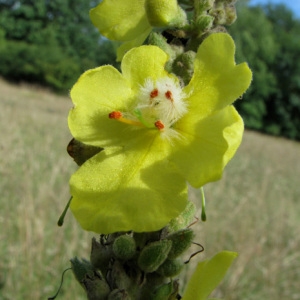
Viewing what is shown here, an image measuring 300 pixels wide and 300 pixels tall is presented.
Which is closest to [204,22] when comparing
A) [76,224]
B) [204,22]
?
[204,22]

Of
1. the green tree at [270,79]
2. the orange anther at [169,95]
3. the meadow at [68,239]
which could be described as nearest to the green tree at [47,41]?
the green tree at [270,79]

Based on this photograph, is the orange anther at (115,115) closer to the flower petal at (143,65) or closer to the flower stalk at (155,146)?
the flower stalk at (155,146)

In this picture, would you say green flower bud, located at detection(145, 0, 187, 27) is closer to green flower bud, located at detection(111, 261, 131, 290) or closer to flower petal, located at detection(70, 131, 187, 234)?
flower petal, located at detection(70, 131, 187, 234)

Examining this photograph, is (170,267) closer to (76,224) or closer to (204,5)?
(204,5)

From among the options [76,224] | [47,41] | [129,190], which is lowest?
[47,41]

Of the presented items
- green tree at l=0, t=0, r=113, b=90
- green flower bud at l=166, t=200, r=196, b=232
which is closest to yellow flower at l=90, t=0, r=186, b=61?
green flower bud at l=166, t=200, r=196, b=232

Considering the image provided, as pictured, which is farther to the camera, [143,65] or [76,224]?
[76,224]
